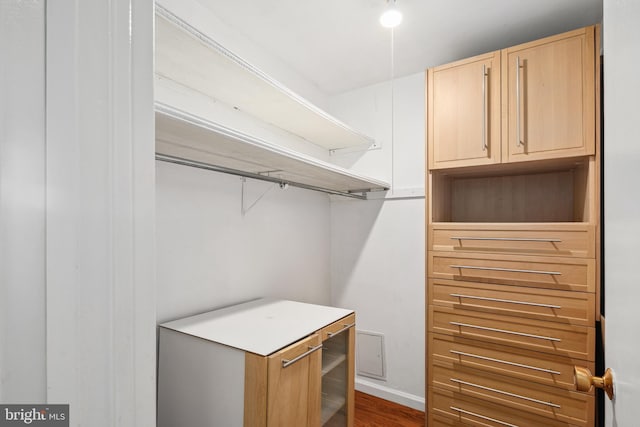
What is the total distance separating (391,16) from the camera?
5.20 feet

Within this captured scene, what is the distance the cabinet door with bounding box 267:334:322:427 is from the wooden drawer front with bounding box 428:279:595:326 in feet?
2.88

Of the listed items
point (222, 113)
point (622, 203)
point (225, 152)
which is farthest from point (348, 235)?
point (622, 203)

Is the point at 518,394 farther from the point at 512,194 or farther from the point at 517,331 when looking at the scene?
the point at 512,194

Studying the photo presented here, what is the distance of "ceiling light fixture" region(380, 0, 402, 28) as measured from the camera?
155 centimetres

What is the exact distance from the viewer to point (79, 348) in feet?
1.38

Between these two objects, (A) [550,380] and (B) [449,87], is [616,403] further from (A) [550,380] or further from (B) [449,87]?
(B) [449,87]

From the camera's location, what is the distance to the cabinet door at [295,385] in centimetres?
107

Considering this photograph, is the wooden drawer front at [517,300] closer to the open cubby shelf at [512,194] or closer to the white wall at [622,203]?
the open cubby shelf at [512,194]

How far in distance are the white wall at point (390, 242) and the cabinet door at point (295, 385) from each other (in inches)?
44.3

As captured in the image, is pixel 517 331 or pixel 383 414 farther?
pixel 383 414

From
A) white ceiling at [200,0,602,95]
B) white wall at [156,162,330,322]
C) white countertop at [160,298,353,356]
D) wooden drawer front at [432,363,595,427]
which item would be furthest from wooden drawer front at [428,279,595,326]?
white ceiling at [200,0,602,95]

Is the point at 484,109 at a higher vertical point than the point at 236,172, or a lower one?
higher

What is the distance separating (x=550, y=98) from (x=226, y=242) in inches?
→ 73.6

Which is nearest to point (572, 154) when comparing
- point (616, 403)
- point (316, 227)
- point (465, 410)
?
point (616, 403)
